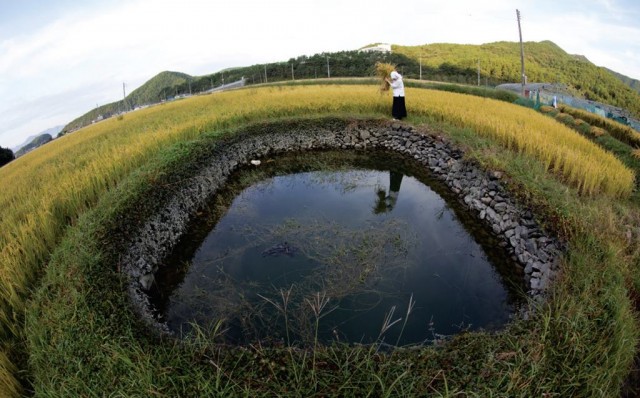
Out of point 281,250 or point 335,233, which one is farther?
point 335,233

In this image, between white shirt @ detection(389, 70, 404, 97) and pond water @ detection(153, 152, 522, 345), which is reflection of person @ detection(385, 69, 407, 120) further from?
pond water @ detection(153, 152, 522, 345)

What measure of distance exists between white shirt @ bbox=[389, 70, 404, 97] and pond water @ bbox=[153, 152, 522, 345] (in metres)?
3.27

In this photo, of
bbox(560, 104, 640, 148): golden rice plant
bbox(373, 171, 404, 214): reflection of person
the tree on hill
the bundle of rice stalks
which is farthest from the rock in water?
the tree on hill

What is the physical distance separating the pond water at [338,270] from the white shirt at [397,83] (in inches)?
129

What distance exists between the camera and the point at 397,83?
8.61 meters

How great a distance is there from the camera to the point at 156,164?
584 centimetres

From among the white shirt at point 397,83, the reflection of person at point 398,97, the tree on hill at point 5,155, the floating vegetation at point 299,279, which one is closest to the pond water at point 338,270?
the floating vegetation at point 299,279

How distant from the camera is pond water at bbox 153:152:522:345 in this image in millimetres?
3377

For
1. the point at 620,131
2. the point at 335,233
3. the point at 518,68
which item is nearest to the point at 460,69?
the point at 518,68

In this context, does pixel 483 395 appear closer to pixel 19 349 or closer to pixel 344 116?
pixel 19 349

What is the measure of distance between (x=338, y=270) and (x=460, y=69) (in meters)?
43.2

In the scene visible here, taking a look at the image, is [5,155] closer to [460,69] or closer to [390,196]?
[390,196]

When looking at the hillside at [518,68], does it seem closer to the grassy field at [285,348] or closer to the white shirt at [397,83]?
the white shirt at [397,83]

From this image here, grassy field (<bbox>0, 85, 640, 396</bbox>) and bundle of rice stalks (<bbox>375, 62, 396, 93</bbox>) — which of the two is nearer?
grassy field (<bbox>0, 85, 640, 396</bbox>)
